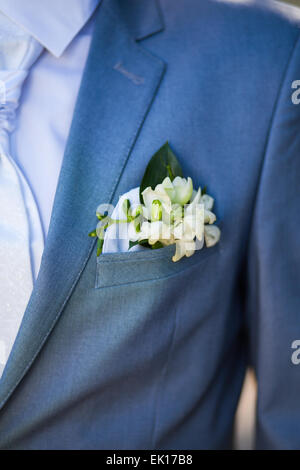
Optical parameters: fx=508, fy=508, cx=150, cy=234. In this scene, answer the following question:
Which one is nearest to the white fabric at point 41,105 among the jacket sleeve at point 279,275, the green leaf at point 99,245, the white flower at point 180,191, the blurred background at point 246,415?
the green leaf at point 99,245

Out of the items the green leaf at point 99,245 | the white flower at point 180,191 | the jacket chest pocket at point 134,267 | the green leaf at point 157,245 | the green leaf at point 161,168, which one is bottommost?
the jacket chest pocket at point 134,267

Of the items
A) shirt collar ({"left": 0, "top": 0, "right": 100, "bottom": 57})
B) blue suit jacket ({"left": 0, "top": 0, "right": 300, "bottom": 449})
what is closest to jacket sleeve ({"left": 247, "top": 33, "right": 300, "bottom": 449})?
blue suit jacket ({"left": 0, "top": 0, "right": 300, "bottom": 449})

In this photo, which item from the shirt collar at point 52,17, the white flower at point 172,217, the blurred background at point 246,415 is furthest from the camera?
the blurred background at point 246,415

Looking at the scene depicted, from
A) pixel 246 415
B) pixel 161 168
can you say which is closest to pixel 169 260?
pixel 161 168

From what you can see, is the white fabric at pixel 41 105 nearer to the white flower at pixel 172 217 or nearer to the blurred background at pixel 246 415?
the white flower at pixel 172 217

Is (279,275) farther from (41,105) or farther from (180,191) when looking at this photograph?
(41,105)

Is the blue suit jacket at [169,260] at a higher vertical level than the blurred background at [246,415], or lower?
higher

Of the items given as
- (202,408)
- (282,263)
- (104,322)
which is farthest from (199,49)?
(202,408)
